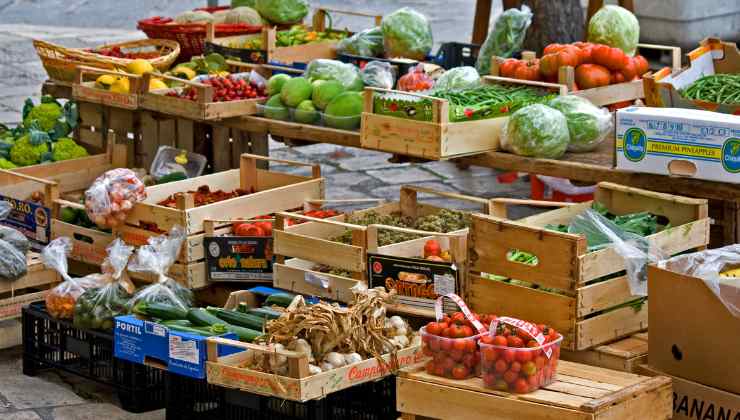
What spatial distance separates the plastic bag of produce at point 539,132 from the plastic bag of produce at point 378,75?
4.21 feet

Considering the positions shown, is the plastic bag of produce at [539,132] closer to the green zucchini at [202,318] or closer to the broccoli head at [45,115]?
the green zucchini at [202,318]

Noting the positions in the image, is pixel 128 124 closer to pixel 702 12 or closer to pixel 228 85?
pixel 228 85

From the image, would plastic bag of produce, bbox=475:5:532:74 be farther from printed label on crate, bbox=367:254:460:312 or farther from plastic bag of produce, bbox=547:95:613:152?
printed label on crate, bbox=367:254:460:312

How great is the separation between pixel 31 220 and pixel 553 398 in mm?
3673

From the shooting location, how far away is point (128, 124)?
794 centimetres

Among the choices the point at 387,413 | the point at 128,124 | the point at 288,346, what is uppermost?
the point at 128,124

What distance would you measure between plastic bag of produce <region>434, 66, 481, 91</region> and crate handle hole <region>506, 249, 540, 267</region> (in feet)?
5.66

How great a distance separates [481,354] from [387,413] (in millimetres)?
953

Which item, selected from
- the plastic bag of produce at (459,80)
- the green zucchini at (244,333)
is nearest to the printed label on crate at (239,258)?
the green zucchini at (244,333)

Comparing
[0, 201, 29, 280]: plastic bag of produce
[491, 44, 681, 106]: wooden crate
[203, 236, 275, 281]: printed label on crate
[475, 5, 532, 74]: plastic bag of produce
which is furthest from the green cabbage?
[0, 201, 29, 280]: plastic bag of produce

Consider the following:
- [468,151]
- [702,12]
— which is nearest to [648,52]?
[702,12]

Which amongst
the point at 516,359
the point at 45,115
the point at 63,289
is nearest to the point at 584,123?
the point at 516,359

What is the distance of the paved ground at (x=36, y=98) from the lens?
6.06m

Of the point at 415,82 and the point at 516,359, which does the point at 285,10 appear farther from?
the point at 516,359
